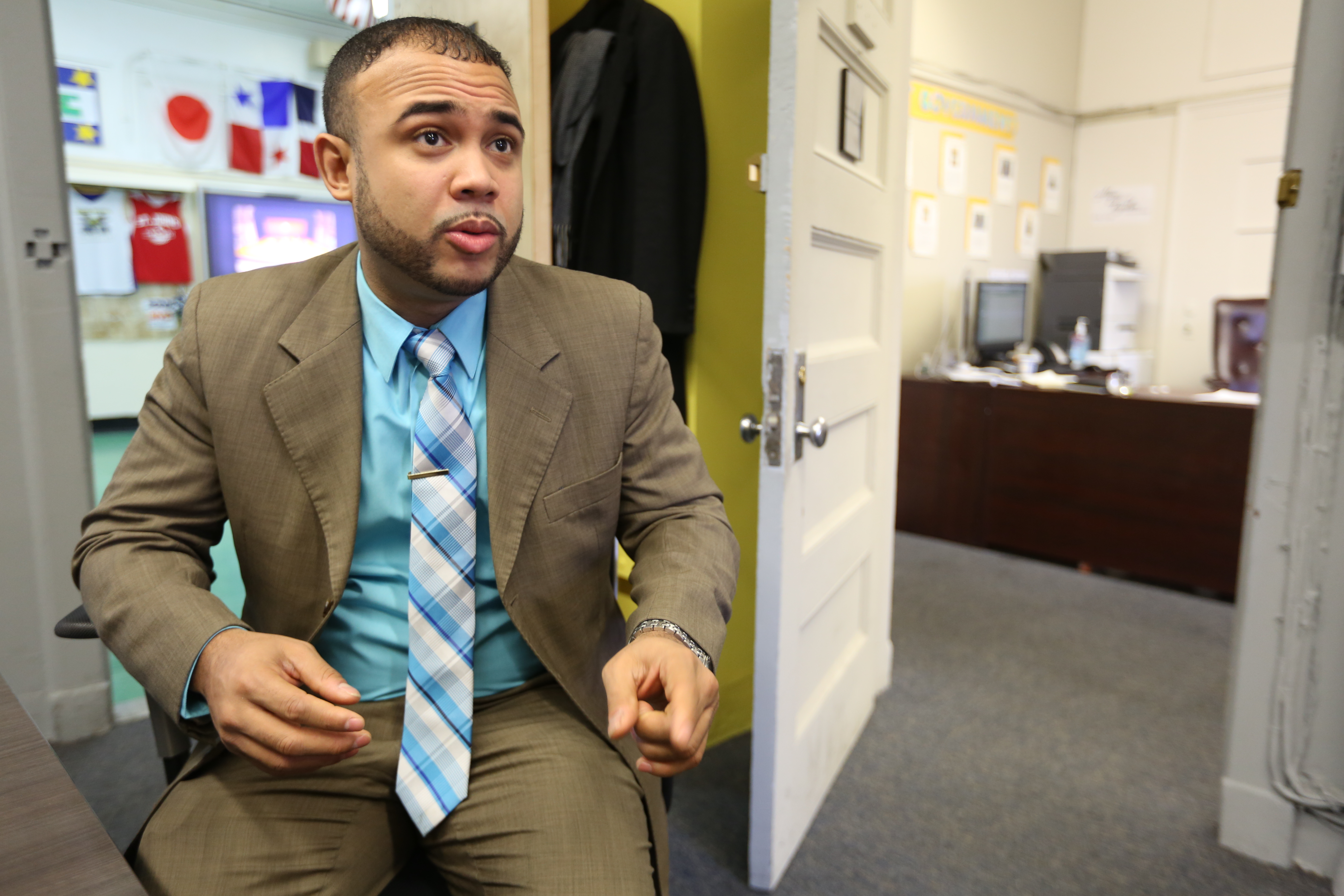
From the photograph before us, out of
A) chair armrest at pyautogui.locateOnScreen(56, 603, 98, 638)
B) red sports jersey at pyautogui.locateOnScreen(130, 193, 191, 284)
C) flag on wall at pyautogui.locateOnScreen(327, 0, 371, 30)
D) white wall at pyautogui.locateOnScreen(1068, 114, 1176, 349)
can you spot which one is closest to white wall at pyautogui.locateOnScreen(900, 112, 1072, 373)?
white wall at pyautogui.locateOnScreen(1068, 114, 1176, 349)

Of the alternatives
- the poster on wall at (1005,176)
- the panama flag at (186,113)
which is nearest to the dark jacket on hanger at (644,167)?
the poster on wall at (1005,176)

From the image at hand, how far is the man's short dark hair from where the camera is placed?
835 millimetres

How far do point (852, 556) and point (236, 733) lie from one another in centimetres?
148

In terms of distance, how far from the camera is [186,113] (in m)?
4.64

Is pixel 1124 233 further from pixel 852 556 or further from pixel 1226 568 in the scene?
pixel 852 556

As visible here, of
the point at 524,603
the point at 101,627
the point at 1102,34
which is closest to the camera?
the point at 101,627

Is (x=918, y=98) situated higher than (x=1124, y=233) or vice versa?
(x=918, y=98)

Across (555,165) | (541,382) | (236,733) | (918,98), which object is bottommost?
(236,733)

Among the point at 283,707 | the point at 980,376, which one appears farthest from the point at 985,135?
Answer: the point at 283,707

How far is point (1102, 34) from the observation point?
16.5 feet

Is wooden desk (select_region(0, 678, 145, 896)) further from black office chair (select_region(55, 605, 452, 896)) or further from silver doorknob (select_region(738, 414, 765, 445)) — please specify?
silver doorknob (select_region(738, 414, 765, 445))

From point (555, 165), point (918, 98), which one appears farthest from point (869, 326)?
point (918, 98)

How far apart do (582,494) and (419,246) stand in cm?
31

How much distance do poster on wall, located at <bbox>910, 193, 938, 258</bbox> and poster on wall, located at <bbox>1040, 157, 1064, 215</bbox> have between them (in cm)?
124
